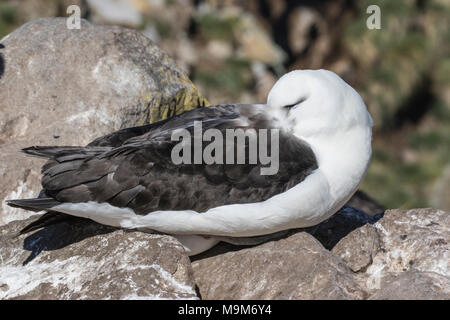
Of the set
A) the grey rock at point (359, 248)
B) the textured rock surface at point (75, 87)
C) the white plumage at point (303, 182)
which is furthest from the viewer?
the textured rock surface at point (75, 87)

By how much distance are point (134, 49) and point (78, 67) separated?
56cm

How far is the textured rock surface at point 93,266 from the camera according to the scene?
14.6 feet

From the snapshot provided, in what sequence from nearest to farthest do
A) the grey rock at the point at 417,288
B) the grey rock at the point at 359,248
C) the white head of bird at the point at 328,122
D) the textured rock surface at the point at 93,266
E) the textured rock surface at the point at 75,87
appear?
the grey rock at the point at 417,288 < the textured rock surface at the point at 93,266 < the white head of bird at the point at 328,122 < the grey rock at the point at 359,248 < the textured rock surface at the point at 75,87

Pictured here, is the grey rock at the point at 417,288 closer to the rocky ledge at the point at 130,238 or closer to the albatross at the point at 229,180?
the rocky ledge at the point at 130,238

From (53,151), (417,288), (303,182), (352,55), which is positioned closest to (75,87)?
(53,151)

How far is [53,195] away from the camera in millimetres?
4770

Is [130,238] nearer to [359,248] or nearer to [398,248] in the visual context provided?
[359,248]

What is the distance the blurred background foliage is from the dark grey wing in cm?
778

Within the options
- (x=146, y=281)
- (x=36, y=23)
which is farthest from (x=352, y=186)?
(x=36, y=23)

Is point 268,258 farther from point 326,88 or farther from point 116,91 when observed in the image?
point 116,91

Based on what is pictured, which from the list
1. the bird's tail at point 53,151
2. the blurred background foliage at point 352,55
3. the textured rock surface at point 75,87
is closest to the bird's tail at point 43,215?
the bird's tail at point 53,151

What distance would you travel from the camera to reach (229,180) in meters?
4.73

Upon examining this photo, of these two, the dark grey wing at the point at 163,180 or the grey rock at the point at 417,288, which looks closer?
the grey rock at the point at 417,288

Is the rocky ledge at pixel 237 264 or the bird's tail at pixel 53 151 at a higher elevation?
the bird's tail at pixel 53 151
